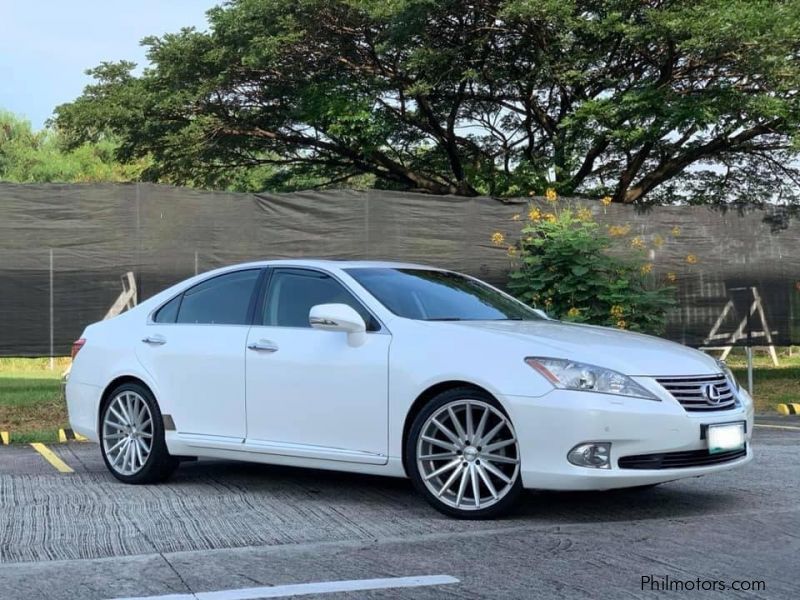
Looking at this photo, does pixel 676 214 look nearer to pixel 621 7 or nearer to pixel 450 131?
pixel 621 7

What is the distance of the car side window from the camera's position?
696 centimetres

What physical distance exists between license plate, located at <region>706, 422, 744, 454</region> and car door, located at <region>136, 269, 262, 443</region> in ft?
9.48

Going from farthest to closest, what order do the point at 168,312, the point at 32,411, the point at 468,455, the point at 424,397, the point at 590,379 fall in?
the point at 32,411 → the point at 168,312 → the point at 424,397 → the point at 468,455 → the point at 590,379

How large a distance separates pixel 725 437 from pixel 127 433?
13.2ft

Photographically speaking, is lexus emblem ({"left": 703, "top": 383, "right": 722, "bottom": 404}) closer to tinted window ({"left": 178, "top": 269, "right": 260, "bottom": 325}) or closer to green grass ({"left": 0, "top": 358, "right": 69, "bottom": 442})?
tinted window ({"left": 178, "top": 269, "right": 260, "bottom": 325})

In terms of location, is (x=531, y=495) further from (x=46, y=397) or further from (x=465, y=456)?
(x=46, y=397)

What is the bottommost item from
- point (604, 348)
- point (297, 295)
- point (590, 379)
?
point (590, 379)

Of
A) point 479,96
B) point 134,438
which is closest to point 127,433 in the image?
point 134,438

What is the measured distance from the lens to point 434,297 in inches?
278

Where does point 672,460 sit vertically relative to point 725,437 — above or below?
below

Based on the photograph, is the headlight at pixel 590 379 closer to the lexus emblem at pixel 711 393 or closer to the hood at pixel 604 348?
the hood at pixel 604 348

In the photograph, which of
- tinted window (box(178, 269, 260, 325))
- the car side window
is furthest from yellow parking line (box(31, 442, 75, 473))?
the car side window

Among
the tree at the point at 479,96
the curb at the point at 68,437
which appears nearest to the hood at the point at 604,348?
the curb at the point at 68,437

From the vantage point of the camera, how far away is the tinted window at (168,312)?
7695 millimetres
